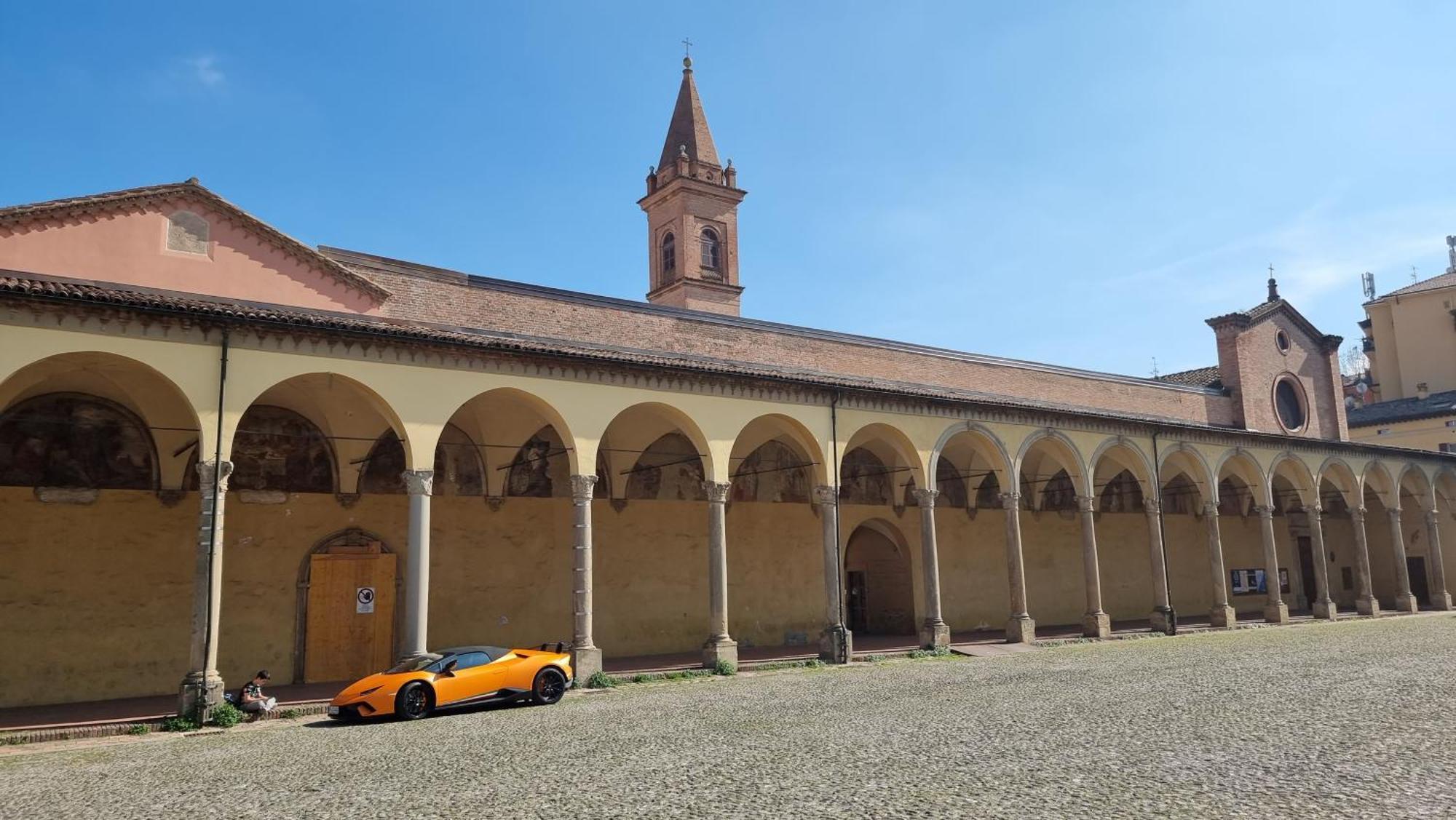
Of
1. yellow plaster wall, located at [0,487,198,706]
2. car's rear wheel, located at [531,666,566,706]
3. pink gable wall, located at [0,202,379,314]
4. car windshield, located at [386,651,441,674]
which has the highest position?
pink gable wall, located at [0,202,379,314]

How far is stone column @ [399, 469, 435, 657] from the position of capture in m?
15.2

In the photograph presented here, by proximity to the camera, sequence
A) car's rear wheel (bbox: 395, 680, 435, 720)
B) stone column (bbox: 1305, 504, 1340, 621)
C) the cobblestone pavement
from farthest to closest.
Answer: stone column (bbox: 1305, 504, 1340, 621) < car's rear wheel (bbox: 395, 680, 435, 720) < the cobblestone pavement

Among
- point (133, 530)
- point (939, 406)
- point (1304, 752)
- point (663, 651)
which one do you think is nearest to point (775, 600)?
point (663, 651)

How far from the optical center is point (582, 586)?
16797 mm

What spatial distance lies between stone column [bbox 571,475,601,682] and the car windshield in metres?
2.95

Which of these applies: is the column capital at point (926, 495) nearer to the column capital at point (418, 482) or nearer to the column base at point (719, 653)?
the column base at point (719, 653)

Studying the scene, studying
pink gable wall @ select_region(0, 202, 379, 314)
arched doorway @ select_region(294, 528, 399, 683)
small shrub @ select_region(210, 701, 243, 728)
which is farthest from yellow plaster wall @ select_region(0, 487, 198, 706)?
small shrub @ select_region(210, 701, 243, 728)

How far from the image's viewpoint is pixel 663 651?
72.2ft

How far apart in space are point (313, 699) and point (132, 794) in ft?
A: 22.2

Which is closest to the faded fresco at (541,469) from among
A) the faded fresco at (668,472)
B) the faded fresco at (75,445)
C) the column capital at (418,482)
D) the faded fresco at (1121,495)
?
the faded fresco at (668,472)

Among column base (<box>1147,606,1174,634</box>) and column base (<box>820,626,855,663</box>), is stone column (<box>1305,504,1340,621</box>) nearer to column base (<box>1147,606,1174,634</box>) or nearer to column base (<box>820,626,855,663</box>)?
column base (<box>1147,606,1174,634</box>)

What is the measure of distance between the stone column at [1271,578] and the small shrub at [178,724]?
86.2 ft

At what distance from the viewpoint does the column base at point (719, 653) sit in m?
Answer: 18.2

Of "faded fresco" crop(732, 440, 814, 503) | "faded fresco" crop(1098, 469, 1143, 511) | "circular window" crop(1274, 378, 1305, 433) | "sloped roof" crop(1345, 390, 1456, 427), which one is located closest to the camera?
"faded fresco" crop(732, 440, 814, 503)
